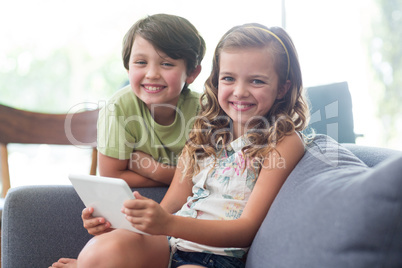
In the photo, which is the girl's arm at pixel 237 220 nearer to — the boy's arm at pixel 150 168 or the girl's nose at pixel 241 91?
the girl's nose at pixel 241 91

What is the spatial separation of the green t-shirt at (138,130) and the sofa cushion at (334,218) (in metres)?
0.61

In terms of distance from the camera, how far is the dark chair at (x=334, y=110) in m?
1.58

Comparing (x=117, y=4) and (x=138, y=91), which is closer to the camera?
(x=138, y=91)

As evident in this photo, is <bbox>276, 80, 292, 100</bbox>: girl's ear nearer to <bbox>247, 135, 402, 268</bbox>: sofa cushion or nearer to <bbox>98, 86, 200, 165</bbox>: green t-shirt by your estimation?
<bbox>247, 135, 402, 268</bbox>: sofa cushion

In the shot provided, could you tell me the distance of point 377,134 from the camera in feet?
11.3

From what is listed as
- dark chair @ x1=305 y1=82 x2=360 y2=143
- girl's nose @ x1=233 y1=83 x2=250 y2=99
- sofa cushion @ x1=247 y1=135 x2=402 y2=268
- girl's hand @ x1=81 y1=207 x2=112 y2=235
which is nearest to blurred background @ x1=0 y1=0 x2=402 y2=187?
dark chair @ x1=305 y1=82 x2=360 y2=143

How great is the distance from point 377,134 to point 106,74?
88.0 inches

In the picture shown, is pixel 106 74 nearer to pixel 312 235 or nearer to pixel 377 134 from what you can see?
pixel 377 134

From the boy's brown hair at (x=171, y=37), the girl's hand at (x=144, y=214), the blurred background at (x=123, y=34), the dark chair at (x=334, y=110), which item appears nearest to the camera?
the girl's hand at (x=144, y=214)

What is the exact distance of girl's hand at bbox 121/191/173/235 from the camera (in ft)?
3.02

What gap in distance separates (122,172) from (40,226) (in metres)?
0.35

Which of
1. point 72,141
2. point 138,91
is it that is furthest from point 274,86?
point 72,141

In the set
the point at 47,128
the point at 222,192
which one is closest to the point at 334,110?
the point at 222,192

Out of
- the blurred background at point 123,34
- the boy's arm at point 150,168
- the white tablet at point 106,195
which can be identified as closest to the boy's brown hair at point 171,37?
the boy's arm at point 150,168
